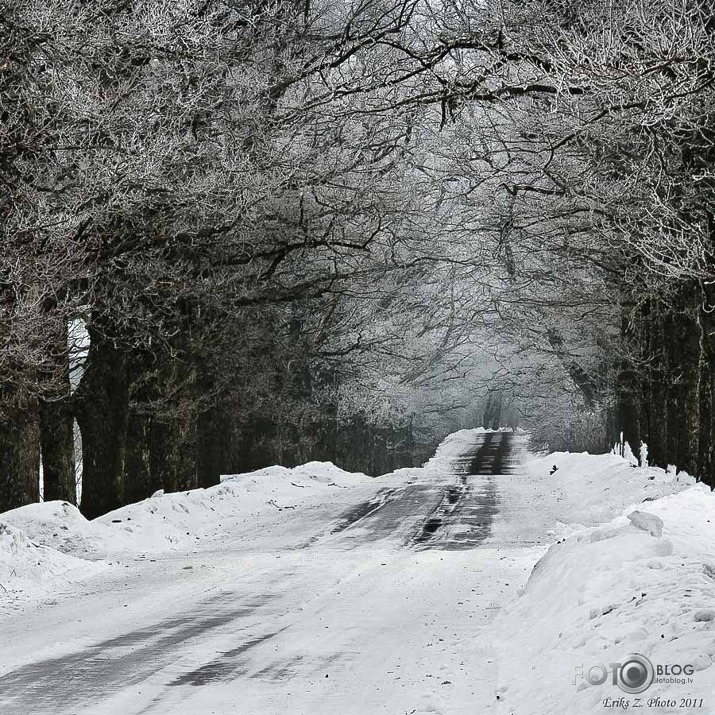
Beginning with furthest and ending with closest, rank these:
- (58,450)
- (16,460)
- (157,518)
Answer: (58,450), (157,518), (16,460)

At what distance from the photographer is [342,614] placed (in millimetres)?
9516

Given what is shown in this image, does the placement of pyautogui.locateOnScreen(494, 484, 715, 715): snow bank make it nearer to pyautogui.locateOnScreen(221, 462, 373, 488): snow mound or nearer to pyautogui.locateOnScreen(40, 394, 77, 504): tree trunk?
pyautogui.locateOnScreen(40, 394, 77, 504): tree trunk

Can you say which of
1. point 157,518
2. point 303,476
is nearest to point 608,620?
point 157,518

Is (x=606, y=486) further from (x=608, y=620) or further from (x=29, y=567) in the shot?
(x=608, y=620)

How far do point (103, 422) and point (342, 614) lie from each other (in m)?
11.4

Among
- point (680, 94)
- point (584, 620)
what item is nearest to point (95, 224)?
point (680, 94)

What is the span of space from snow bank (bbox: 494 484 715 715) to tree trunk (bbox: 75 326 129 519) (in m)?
11.8

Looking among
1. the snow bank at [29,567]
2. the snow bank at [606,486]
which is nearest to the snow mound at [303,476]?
the snow bank at [606,486]

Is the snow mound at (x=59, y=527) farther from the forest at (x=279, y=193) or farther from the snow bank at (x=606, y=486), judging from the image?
the snow bank at (x=606, y=486)

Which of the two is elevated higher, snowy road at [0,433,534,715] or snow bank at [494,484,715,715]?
snow bank at [494,484,715,715]

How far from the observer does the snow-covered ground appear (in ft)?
21.0

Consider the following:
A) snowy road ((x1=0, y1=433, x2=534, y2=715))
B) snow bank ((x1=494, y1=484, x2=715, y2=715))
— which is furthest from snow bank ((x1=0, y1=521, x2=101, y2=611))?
snow bank ((x1=494, y1=484, x2=715, y2=715))

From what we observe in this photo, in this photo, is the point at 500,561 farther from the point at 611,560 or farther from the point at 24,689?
the point at 24,689

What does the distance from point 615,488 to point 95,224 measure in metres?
12.7
